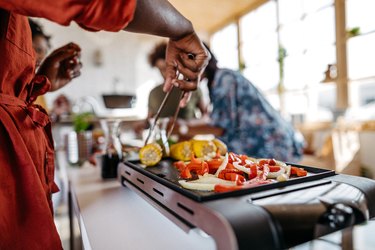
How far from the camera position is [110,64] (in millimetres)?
5402

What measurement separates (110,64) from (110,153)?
4.70 m

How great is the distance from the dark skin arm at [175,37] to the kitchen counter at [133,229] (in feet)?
1.11

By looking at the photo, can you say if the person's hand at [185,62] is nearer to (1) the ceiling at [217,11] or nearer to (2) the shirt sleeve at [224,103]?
(2) the shirt sleeve at [224,103]

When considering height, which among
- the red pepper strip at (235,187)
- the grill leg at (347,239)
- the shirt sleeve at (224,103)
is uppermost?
the shirt sleeve at (224,103)

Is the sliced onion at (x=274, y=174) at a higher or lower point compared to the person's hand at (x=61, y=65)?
lower

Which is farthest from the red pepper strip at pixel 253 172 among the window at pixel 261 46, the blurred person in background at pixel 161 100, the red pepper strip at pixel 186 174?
the window at pixel 261 46

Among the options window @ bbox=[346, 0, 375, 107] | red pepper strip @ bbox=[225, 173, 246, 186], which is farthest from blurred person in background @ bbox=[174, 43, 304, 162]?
window @ bbox=[346, 0, 375, 107]

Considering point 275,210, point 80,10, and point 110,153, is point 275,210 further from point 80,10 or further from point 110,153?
point 110,153

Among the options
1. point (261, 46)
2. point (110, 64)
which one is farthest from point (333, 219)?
point (110, 64)

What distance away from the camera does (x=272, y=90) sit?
14.9 feet

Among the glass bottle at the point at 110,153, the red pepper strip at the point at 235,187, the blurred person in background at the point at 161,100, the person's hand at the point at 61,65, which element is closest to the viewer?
the red pepper strip at the point at 235,187

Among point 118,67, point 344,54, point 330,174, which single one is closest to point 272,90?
point 344,54

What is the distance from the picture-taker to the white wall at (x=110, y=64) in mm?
5160

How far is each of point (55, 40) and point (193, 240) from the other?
532 cm
